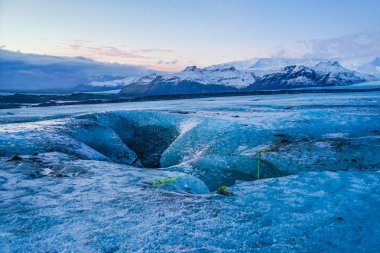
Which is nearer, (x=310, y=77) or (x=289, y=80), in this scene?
(x=310, y=77)

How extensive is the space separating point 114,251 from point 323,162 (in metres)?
4.94

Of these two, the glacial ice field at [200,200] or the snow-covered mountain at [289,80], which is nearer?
the glacial ice field at [200,200]

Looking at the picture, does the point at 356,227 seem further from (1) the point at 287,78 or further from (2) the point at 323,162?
(1) the point at 287,78

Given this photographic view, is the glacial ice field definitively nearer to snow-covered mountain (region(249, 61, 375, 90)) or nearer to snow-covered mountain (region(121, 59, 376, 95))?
snow-covered mountain (region(121, 59, 376, 95))

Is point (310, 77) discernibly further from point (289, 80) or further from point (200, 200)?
point (200, 200)

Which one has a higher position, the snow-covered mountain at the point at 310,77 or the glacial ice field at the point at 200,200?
the snow-covered mountain at the point at 310,77

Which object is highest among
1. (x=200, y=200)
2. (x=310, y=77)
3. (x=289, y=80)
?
(x=310, y=77)

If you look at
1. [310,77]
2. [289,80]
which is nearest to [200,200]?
[310,77]

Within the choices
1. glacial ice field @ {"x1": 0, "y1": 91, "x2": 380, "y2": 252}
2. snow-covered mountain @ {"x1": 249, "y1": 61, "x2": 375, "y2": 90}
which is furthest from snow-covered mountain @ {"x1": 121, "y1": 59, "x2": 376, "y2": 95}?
glacial ice field @ {"x1": 0, "y1": 91, "x2": 380, "y2": 252}

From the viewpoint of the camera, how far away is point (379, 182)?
4520 millimetres

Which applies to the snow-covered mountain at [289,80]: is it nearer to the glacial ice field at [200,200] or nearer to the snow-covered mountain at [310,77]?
the snow-covered mountain at [310,77]

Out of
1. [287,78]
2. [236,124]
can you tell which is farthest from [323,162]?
[287,78]

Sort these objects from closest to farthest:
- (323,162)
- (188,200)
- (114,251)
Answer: (114,251) < (188,200) < (323,162)

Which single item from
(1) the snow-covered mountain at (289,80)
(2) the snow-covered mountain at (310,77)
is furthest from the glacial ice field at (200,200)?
(2) the snow-covered mountain at (310,77)
